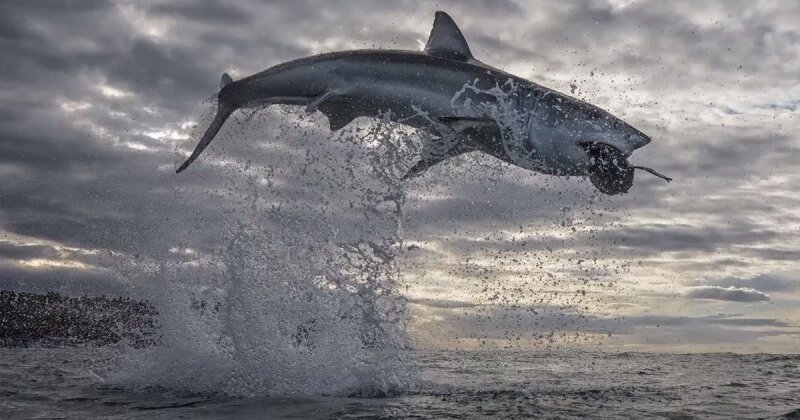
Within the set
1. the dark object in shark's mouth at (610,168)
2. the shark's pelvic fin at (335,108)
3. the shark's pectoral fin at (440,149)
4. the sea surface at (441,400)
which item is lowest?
the sea surface at (441,400)

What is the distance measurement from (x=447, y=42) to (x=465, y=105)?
1219 millimetres

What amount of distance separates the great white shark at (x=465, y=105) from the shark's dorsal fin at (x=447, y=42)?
0.01 meters

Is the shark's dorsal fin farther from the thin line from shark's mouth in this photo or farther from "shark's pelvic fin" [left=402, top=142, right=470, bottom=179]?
the thin line from shark's mouth

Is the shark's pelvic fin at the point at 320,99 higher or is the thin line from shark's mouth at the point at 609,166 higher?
the shark's pelvic fin at the point at 320,99

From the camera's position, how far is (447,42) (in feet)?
31.6

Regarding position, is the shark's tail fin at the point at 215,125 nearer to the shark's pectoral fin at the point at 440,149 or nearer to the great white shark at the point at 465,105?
the great white shark at the point at 465,105

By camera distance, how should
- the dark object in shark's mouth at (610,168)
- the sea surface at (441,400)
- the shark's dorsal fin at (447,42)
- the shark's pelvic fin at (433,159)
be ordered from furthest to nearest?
the shark's pelvic fin at (433,159) → the shark's dorsal fin at (447,42) → the dark object in shark's mouth at (610,168) → the sea surface at (441,400)

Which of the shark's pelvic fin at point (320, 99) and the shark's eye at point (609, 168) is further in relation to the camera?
the shark's pelvic fin at point (320, 99)

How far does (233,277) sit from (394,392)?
11.4 ft

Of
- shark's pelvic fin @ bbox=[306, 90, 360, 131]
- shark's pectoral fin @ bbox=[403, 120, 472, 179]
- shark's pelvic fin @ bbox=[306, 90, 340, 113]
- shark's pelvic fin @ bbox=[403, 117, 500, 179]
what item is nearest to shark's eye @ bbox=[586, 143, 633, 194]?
shark's pelvic fin @ bbox=[403, 117, 500, 179]

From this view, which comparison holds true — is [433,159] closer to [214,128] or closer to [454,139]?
[454,139]

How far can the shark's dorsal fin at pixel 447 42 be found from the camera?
9547mm

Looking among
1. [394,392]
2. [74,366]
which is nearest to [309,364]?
[394,392]

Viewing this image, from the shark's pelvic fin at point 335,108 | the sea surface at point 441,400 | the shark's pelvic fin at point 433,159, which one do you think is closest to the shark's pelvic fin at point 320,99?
the shark's pelvic fin at point 335,108
